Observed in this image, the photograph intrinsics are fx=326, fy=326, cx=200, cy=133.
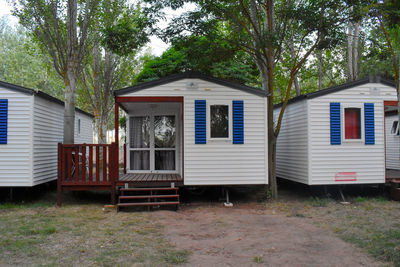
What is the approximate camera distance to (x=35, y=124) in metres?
8.11

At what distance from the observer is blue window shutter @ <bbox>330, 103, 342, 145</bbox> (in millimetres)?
8625

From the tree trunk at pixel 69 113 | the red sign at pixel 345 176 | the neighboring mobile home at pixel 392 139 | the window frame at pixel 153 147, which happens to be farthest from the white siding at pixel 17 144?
the neighboring mobile home at pixel 392 139

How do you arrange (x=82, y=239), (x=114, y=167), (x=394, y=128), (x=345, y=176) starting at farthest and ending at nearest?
1. (x=394, y=128)
2. (x=345, y=176)
3. (x=114, y=167)
4. (x=82, y=239)

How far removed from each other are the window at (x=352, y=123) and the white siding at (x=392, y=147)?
9.95 ft

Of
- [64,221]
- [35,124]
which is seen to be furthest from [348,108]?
[35,124]

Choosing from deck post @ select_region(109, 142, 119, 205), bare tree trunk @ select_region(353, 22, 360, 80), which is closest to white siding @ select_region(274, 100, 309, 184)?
deck post @ select_region(109, 142, 119, 205)

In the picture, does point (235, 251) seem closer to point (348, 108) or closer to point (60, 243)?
point (60, 243)

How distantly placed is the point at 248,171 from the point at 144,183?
262cm

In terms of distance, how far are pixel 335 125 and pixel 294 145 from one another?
137cm

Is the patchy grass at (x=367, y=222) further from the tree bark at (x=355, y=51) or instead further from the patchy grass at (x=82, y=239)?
the tree bark at (x=355, y=51)

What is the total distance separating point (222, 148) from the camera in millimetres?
8227

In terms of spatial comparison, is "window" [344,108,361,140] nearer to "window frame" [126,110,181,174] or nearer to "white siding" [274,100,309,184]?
"white siding" [274,100,309,184]

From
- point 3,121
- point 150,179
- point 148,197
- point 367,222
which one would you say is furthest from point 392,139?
point 3,121

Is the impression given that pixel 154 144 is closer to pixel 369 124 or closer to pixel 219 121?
pixel 219 121
